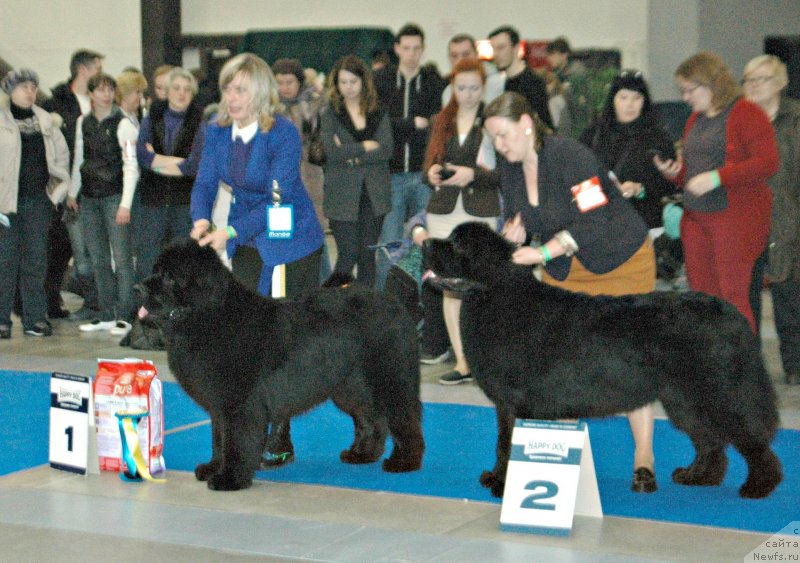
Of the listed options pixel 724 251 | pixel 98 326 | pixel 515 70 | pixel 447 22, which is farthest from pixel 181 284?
pixel 447 22

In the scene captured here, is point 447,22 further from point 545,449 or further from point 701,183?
point 545,449

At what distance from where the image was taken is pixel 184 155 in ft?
25.0

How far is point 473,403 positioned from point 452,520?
6.84ft

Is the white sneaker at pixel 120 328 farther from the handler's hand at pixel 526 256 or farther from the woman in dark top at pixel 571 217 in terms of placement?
the handler's hand at pixel 526 256

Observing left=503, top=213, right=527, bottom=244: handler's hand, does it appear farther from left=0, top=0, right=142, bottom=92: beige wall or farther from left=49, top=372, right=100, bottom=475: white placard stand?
left=0, top=0, right=142, bottom=92: beige wall

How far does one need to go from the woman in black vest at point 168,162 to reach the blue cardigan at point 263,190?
265cm

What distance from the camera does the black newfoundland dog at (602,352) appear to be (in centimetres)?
392

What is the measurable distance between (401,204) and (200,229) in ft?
9.99

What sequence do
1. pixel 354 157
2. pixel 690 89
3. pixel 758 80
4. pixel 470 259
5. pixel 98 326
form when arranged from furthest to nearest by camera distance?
pixel 98 326 < pixel 354 157 < pixel 758 80 < pixel 690 89 < pixel 470 259

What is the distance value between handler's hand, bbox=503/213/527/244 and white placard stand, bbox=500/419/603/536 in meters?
0.81

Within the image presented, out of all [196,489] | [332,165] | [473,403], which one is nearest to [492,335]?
[196,489]

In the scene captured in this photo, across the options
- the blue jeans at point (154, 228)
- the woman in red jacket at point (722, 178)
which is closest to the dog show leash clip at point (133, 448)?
the woman in red jacket at point (722, 178)

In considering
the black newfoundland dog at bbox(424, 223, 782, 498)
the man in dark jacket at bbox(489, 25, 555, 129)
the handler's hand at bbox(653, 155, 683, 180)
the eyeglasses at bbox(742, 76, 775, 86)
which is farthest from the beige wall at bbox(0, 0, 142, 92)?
the black newfoundland dog at bbox(424, 223, 782, 498)

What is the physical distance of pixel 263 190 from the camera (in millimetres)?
4797
